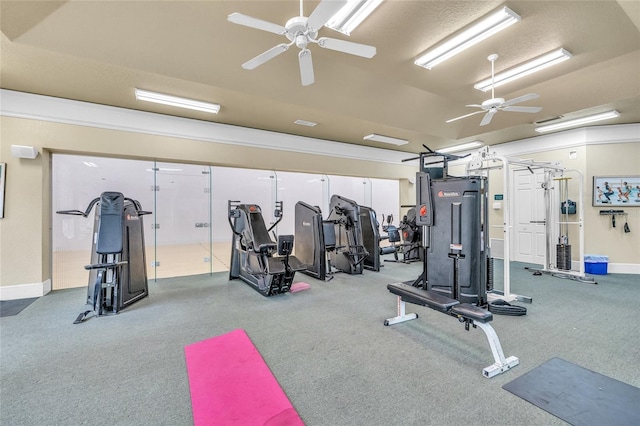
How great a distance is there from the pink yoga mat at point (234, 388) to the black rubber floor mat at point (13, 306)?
115 inches

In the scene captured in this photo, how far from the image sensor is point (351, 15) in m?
2.59

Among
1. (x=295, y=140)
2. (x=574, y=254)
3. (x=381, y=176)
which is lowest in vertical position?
(x=574, y=254)

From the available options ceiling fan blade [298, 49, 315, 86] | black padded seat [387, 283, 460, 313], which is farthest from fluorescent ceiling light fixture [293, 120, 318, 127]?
black padded seat [387, 283, 460, 313]

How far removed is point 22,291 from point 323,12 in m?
5.88

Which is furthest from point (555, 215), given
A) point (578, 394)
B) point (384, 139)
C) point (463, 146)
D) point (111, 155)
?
point (111, 155)

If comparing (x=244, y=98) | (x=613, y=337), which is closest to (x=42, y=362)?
(x=244, y=98)

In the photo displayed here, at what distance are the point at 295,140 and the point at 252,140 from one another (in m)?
1.12

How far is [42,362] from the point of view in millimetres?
2559

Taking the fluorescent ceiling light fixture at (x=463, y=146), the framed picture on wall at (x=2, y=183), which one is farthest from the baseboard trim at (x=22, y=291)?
the fluorescent ceiling light fixture at (x=463, y=146)

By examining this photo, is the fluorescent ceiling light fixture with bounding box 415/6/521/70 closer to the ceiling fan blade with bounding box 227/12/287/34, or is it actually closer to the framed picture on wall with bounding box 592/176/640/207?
the ceiling fan blade with bounding box 227/12/287/34

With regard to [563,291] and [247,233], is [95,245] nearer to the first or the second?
[247,233]

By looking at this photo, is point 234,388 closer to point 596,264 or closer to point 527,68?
point 527,68

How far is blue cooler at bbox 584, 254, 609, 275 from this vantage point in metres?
5.88

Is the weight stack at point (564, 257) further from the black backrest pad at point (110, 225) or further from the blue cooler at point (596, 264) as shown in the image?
the black backrest pad at point (110, 225)
